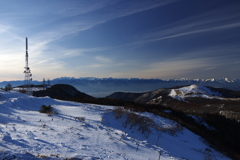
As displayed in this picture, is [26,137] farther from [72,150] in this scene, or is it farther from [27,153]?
[72,150]

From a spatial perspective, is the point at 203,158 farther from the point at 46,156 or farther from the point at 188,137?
the point at 46,156

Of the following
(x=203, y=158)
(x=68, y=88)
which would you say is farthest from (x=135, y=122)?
(x=68, y=88)

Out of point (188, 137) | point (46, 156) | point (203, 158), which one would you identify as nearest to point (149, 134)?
point (203, 158)

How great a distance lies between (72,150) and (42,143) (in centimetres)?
140

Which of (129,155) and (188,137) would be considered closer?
(129,155)

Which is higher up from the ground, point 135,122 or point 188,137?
point 135,122

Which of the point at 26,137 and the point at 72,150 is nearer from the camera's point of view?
the point at 72,150

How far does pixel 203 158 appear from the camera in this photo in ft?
31.8

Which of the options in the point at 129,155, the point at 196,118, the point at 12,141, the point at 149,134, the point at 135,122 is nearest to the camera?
the point at 12,141

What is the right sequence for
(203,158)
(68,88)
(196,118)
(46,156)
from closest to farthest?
(46,156) < (203,158) < (196,118) < (68,88)

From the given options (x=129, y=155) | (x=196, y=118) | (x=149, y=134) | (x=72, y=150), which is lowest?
(x=196, y=118)

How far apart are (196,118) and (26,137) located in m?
25.7

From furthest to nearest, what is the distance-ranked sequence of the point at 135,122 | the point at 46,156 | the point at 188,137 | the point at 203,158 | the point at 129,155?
1. the point at 188,137
2. the point at 135,122
3. the point at 203,158
4. the point at 129,155
5. the point at 46,156

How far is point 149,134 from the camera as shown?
11.8 m
